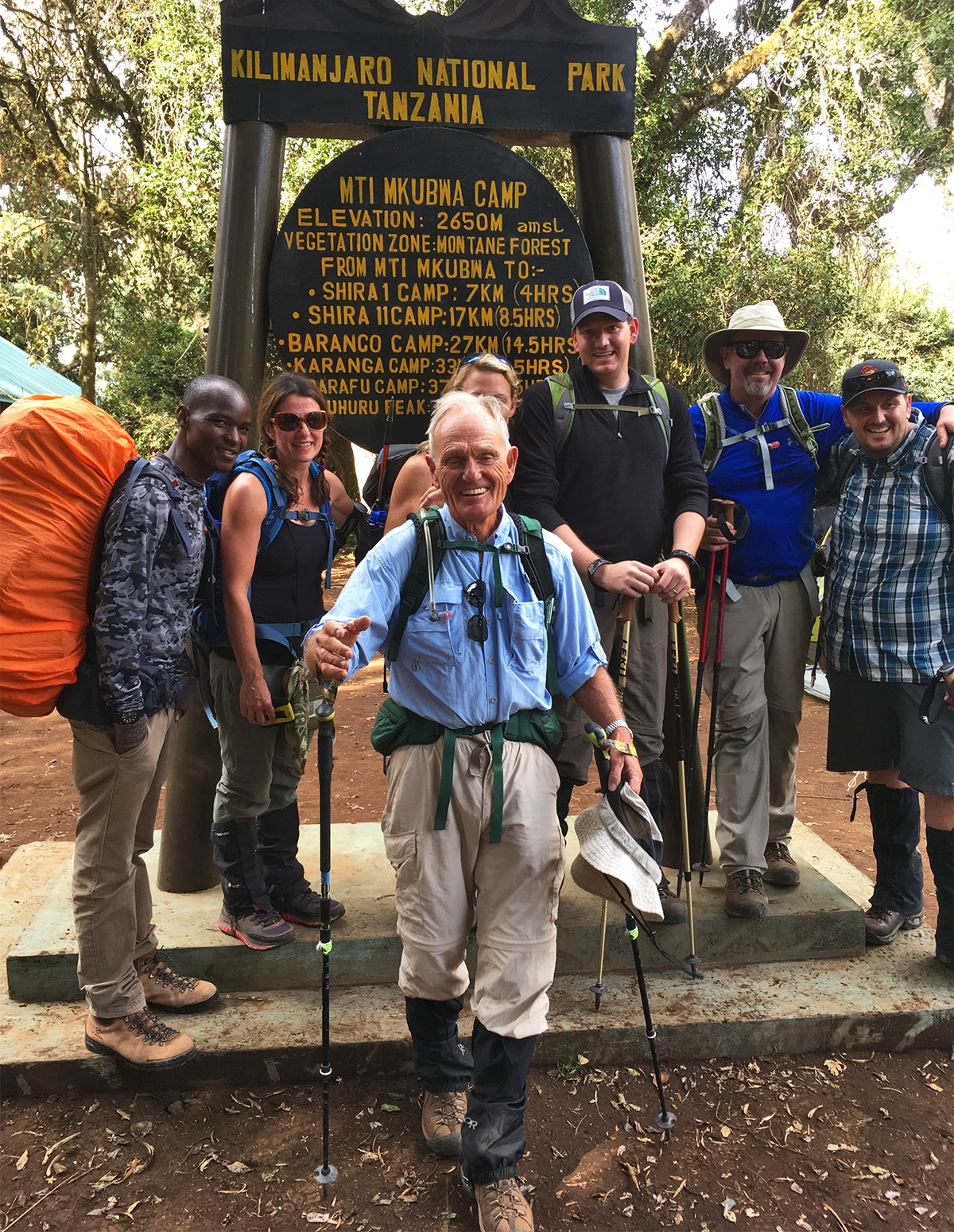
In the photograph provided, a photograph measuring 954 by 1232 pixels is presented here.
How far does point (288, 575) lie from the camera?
3.67 m

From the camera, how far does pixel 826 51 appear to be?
48.0 feet

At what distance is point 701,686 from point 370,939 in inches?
68.4

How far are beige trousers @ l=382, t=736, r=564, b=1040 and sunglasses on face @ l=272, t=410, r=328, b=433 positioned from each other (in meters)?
1.44

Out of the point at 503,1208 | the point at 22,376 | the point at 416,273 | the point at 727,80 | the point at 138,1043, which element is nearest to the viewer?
the point at 503,1208

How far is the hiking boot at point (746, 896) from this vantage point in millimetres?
4023

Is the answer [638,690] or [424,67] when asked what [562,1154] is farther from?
[424,67]

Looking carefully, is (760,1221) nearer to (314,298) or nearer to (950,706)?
(950,706)

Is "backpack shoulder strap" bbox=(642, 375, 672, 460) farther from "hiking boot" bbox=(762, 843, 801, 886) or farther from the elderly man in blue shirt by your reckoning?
"hiking boot" bbox=(762, 843, 801, 886)

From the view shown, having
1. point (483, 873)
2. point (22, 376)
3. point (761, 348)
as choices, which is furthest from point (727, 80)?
point (483, 873)

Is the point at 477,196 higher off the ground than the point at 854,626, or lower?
higher

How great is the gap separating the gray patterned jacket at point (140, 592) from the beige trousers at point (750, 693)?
2288 mm

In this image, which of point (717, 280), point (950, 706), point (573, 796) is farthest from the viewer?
point (717, 280)

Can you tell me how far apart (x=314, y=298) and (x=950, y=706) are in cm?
322

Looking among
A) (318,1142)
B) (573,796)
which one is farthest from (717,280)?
(318,1142)
